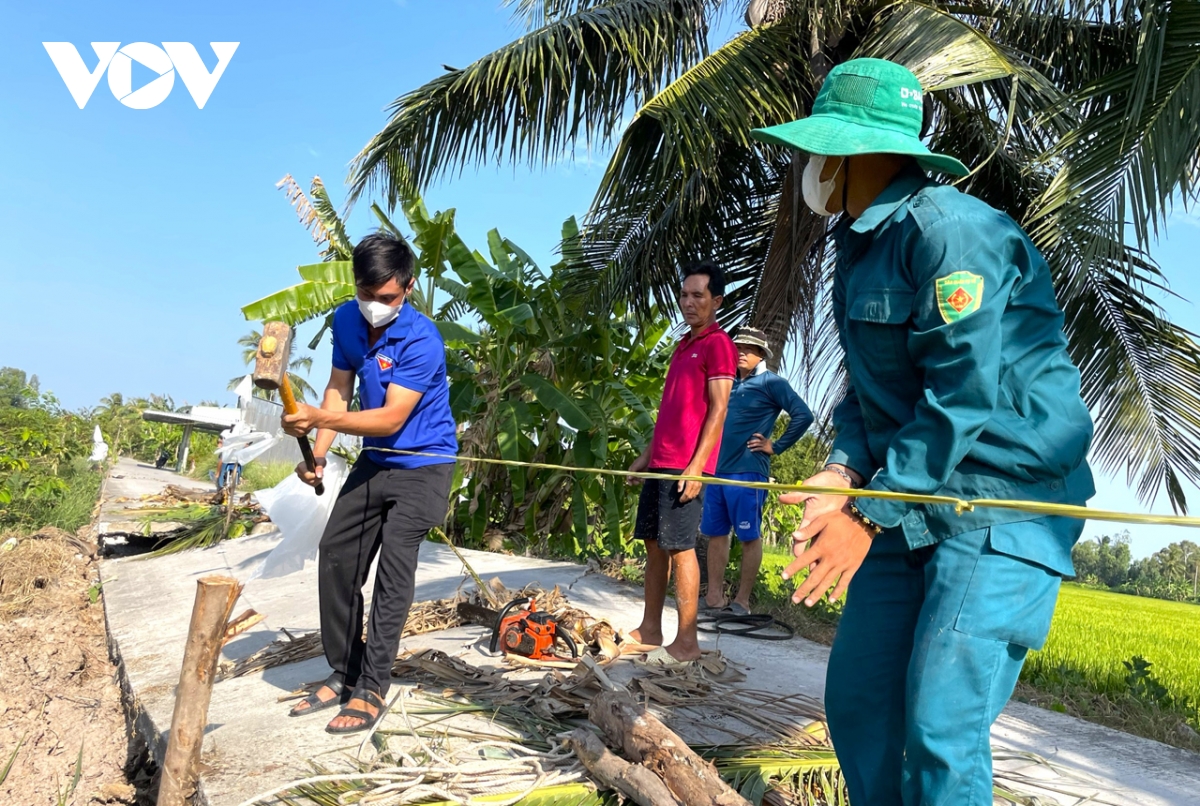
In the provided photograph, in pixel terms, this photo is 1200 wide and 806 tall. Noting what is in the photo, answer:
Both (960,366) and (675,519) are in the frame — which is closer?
(960,366)

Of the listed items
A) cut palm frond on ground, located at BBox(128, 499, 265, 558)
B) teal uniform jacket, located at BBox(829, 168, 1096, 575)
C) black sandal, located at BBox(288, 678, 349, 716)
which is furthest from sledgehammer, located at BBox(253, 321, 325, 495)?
cut palm frond on ground, located at BBox(128, 499, 265, 558)

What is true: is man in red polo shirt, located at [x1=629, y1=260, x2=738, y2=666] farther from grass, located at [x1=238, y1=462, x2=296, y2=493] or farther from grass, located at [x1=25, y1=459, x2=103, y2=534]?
grass, located at [x1=25, y1=459, x2=103, y2=534]

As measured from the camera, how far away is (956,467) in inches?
70.5

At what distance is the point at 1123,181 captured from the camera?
5008mm

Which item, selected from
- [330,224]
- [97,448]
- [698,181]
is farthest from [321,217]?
[97,448]

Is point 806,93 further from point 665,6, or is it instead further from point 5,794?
point 5,794

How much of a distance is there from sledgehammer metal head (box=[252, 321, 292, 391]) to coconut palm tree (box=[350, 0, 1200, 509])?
3.39 m

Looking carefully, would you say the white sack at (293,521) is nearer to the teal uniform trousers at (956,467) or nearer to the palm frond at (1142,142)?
the teal uniform trousers at (956,467)

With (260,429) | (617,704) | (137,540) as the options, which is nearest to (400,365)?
(617,704)

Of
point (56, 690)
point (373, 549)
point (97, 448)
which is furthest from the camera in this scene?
point (97, 448)

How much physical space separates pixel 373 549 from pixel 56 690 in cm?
315

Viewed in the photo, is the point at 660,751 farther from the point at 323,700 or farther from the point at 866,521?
the point at 323,700

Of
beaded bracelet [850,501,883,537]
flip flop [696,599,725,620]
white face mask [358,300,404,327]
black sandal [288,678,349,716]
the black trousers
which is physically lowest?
flip flop [696,599,725,620]

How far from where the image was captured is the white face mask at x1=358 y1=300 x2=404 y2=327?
3.57m
